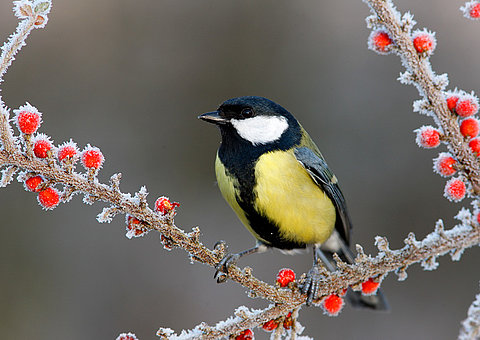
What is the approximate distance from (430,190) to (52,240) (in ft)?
10.3

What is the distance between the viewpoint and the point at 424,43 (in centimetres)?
120

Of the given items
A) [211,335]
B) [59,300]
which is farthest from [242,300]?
[211,335]

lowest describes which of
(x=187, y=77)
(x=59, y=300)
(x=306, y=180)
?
(x=59, y=300)

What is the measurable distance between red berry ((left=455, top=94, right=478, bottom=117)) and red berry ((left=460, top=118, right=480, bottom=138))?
0.03 meters

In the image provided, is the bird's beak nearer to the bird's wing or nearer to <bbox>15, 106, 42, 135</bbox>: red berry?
the bird's wing

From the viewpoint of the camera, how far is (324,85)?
4746 mm

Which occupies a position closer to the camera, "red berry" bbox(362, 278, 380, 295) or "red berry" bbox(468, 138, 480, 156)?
"red berry" bbox(468, 138, 480, 156)

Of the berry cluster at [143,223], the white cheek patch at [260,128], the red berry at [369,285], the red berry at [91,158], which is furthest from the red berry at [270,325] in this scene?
the white cheek patch at [260,128]

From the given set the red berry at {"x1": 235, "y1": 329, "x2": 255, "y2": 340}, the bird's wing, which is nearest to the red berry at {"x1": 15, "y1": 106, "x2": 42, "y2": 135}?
the red berry at {"x1": 235, "y1": 329, "x2": 255, "y2": 340}

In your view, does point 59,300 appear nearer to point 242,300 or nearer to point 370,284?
point 242,300

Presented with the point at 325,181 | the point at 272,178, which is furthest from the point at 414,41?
the point at 325,181

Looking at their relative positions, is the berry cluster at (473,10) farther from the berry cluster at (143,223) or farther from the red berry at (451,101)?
the berry cluster at (143,223)

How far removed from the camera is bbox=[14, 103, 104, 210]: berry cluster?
4.05 ft

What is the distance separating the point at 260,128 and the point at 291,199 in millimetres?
377
